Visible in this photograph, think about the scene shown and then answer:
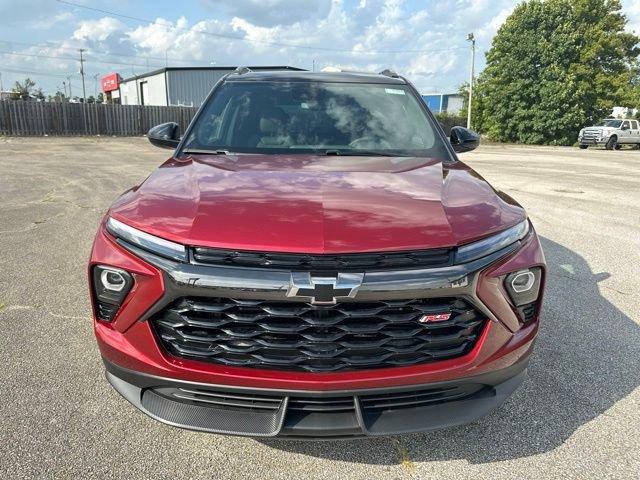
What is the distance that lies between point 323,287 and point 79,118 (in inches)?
1191

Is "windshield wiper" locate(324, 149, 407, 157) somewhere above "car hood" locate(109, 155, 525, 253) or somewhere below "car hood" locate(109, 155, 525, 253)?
above

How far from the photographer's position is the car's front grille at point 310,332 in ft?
6.04

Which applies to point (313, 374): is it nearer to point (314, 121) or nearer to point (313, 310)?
point (313, 310)

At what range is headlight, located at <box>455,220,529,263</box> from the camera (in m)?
1.89

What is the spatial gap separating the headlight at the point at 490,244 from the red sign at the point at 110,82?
66.7 metres

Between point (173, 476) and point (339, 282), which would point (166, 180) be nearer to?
point (339, 282)

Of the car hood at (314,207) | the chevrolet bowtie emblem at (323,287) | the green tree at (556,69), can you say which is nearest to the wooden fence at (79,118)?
the green tree at (556,69)

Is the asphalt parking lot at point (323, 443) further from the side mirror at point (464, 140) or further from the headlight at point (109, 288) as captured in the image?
the side mirror at point (464, 140)

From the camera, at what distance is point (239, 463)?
2.18 m

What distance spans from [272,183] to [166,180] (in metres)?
0.57

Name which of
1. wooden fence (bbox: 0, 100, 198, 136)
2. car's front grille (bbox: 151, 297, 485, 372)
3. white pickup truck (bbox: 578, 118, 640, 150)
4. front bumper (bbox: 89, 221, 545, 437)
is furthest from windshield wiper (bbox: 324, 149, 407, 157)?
white pickup truck (bbox: 578, 118, 640, 150)

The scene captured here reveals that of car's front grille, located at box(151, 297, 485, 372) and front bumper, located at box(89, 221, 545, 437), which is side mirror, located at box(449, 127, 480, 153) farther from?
car's front grille, located at box(151, 297, 485, 372)

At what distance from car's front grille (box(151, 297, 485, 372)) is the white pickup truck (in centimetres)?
3531

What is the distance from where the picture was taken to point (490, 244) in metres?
1.98
